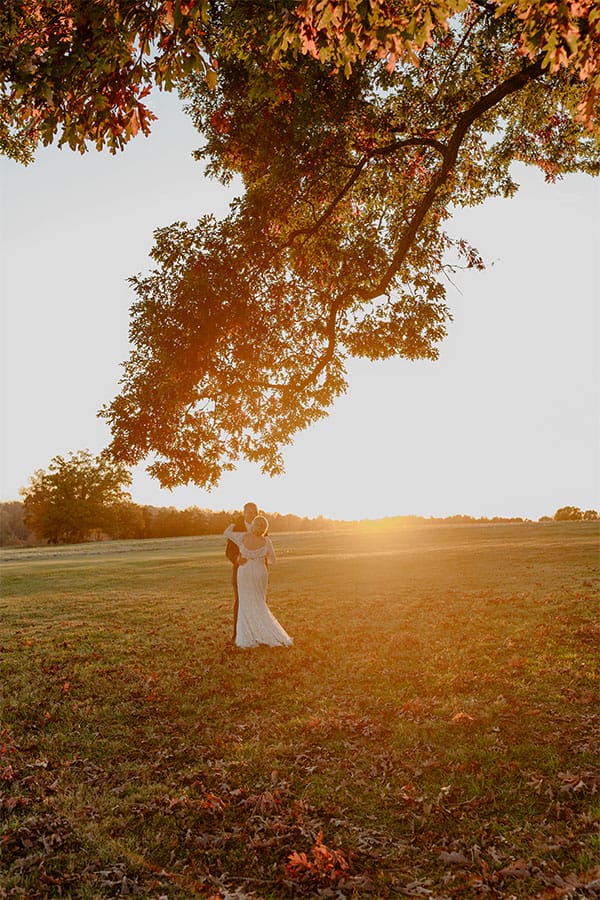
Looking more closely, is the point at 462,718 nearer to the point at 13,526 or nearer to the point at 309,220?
the point at 309,220

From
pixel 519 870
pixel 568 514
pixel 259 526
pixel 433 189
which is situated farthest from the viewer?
pixel 568 514

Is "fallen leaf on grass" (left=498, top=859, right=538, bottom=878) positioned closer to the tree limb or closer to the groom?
the groom

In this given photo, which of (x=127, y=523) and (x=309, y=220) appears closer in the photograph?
(x=309, y=220)

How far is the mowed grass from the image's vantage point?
6.96m

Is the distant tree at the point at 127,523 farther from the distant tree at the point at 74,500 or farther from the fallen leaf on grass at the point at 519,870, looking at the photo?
the fallen leaf on grass at the point at 519,870

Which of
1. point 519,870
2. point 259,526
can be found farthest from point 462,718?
point 259,526

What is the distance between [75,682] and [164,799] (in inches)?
265

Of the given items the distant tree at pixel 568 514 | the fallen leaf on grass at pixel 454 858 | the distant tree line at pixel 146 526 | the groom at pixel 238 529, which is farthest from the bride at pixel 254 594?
the distant tree line at pixel 146 526

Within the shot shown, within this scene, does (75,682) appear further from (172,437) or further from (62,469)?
(62,469)

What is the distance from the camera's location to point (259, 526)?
16812 millimetres

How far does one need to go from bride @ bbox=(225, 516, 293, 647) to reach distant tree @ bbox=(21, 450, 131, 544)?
83.4 meters

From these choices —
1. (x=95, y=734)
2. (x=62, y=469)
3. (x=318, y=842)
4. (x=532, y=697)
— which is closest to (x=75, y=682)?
(x=95, y=734)

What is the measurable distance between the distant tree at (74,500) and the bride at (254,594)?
274ft

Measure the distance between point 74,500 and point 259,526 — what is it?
291 ft
